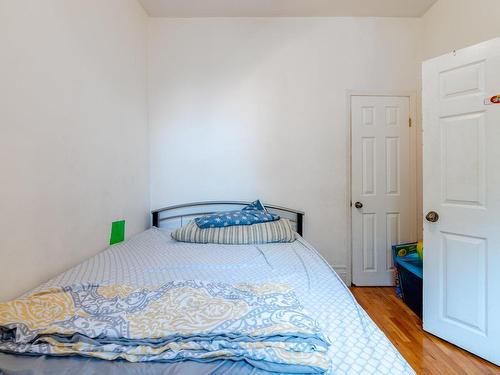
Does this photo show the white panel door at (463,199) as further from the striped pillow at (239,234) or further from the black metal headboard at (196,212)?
the black metal headboard at (196,212)

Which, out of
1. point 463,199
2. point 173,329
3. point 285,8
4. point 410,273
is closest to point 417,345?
point 410,273

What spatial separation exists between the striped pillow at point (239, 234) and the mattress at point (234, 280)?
7 centimetres

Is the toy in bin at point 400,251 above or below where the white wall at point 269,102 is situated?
below

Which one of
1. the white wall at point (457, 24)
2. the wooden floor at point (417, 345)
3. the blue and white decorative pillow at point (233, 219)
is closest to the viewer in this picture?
the wooden floor at point (417, 345)

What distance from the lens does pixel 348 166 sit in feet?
9.02

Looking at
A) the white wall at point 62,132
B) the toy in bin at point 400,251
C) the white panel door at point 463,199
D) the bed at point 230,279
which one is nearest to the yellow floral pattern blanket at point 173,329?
the bed at point 230,279

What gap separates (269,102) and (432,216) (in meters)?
1.74

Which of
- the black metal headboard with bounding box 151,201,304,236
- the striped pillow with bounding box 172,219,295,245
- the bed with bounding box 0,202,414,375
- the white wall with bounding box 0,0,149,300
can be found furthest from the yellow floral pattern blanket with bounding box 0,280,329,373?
the black metal headboard with bounding box 151,201,304,236

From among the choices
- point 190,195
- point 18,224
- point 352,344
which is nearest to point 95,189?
point 18,224

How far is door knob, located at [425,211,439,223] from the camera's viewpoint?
1.87m

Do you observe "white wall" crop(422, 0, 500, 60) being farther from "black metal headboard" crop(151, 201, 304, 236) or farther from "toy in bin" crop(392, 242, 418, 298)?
"black metal headboard" crop(151, 201, 304, 236)

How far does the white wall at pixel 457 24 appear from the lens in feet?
6.52

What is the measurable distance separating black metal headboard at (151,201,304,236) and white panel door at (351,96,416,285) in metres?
0.65

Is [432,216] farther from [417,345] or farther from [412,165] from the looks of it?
[412,165]
